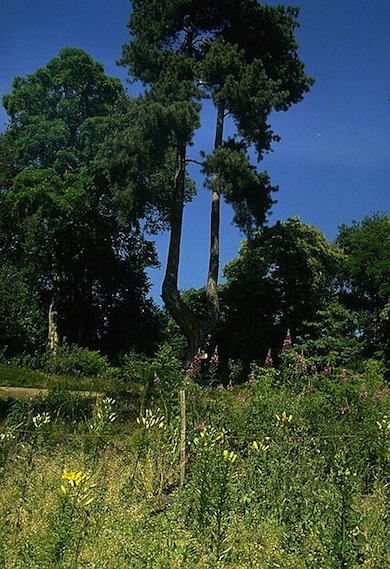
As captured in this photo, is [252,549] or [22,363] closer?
[252,549]

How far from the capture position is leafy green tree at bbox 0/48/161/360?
27.3 metres

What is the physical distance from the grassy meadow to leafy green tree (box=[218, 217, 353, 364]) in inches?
709

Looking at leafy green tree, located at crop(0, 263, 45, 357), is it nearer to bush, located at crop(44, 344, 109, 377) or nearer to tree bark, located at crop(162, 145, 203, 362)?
bush, located at crop(44, 344, 109, 377)

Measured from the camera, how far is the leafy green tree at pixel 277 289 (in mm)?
27750

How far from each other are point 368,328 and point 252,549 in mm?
25139

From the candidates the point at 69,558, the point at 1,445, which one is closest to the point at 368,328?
the point at 1,445

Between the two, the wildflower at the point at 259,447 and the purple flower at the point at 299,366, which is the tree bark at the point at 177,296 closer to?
the purple flower at the point at 299,366

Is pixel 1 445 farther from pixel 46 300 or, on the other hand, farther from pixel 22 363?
pixel 46 300

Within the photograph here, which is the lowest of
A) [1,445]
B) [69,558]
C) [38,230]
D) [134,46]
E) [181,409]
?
[69,558]

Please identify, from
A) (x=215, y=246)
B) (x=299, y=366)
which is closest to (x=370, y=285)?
(x=215, y=246)

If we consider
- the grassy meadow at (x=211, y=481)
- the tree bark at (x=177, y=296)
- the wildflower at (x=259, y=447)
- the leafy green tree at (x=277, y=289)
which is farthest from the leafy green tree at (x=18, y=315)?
the wildflower at (x=259, y=447)

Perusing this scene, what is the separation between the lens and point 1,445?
701 centimetres

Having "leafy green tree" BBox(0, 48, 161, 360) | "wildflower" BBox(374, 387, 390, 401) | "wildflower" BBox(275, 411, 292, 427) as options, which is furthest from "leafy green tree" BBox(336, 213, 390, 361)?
"wildflower" BBox(275, 411, 292, 427)

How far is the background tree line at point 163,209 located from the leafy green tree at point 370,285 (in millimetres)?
77
